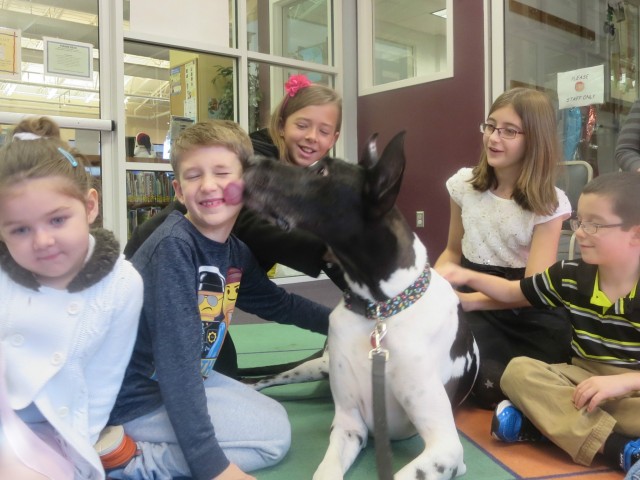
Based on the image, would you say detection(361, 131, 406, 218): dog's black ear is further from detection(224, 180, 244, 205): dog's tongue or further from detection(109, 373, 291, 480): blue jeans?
detection(109, 373, 291, 480): blue jeans

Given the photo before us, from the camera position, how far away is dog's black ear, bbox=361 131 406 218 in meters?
1.37

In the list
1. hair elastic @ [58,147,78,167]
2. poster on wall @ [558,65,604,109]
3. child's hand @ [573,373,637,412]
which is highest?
poster on wall @ [558,65,604,109]

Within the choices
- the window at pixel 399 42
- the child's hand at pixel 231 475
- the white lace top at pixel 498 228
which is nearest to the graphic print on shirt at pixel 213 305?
the child's hand at pixel 231 475

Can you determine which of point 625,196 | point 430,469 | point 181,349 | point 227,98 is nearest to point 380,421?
point 430,469

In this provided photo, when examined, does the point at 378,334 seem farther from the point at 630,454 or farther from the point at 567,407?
the point at 630,454

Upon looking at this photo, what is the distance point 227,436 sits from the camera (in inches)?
63.3

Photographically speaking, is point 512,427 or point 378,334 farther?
point 512,427

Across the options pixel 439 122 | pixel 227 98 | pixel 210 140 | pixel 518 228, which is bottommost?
pixel 518 228

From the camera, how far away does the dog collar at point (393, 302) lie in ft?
5.09

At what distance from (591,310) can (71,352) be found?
4.98 ft

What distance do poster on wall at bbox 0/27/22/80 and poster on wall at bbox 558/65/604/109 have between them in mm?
4276

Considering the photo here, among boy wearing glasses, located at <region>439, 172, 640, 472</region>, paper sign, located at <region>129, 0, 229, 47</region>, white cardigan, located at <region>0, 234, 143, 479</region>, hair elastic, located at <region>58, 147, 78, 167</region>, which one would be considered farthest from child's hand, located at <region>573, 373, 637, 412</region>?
paper sign, located at <region>129, 0, 229, 47</region>

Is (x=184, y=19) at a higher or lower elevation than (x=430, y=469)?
higher

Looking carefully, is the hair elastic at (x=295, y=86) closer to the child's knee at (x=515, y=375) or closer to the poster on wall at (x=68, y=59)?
the child's knee at (x=515, y=375)
